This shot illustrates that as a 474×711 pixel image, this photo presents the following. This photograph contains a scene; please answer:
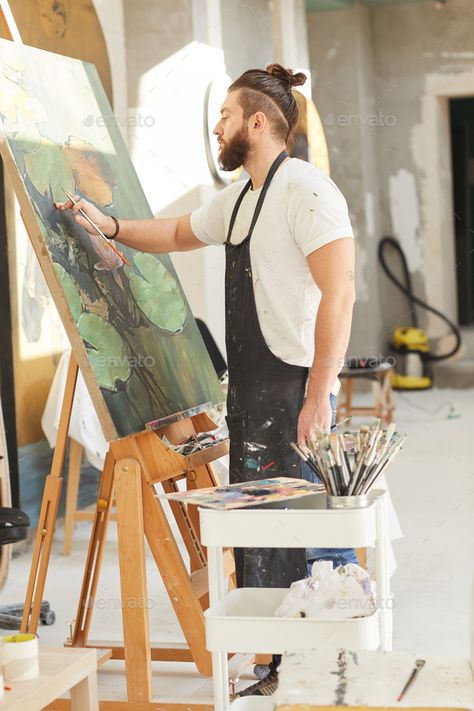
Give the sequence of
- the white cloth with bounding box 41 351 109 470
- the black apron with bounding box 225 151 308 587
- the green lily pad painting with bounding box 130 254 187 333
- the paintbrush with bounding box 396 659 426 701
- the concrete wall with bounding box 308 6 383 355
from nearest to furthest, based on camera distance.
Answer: the paintbrush with bounding box 396 659 426 701 < the black apron with bounding box 225 151 308 587 < the green lily pad painting with bounding box 130 254 187 333 < the white cloth with bounding box 41 351 109 470 < the concrete wall with bounding box 308 6 383 355

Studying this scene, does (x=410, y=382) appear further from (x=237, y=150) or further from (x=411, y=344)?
(x=237, y=150)

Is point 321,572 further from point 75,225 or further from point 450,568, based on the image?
point 450,568

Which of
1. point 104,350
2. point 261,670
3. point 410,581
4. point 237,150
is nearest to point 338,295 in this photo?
point 237,150

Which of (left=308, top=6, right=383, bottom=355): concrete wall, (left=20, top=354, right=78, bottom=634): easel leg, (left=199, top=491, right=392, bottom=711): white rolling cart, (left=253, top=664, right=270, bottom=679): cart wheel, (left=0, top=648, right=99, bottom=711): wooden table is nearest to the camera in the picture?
(left=0, top=648, right=99, bottom=711): wooden table

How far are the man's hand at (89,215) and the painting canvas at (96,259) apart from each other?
2cm

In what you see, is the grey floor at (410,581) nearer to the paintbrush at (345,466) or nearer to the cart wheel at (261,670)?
the cart wheel at (261,670)

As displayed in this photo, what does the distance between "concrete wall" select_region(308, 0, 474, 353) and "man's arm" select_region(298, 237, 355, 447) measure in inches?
304

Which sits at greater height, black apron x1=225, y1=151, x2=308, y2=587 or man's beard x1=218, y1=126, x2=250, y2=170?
man's beard x1=218, y1=126, x2=250, y2=170

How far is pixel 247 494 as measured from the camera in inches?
90.4

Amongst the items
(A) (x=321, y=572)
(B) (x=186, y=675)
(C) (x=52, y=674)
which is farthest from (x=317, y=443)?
(B) (x=186, y=675)

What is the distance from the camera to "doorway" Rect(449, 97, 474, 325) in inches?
458

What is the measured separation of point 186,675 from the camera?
→ 3.17 meters

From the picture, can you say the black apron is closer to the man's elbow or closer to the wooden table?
the man's elbow

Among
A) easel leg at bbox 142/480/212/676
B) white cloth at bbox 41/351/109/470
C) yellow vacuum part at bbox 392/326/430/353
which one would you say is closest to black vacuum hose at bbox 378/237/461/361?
yellow vacuum part at bbox 392/326/430/353
